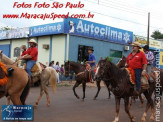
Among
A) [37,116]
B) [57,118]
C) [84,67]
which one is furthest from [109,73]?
[84,67]

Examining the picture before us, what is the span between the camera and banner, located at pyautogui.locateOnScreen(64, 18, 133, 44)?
76.0 ft

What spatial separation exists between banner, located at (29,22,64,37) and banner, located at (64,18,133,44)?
81 centimetres

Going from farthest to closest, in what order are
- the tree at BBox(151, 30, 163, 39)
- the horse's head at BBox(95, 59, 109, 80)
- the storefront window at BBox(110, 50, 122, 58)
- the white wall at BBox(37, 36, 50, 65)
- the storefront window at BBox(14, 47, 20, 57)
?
the tree at BBox(151, 30, 163, 39) < the storefront window at BBox(14, 47, 20, 57) < the storefront window at BBox(110, 50, 122, 58) < the white wall at BBox(37, 36, 50, 65) < the horse's head at BBox(95, 59, 109, 80)

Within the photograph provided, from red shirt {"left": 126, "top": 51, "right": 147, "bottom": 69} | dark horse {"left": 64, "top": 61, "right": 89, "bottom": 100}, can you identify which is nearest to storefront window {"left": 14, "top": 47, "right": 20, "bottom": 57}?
dark horse {"left": 64, "top": 61, "right": 89, "bottom": 100}

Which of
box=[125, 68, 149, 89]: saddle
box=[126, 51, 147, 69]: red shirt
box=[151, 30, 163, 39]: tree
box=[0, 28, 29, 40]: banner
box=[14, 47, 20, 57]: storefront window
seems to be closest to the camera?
box=[125, 68, 149, 89]: saddle

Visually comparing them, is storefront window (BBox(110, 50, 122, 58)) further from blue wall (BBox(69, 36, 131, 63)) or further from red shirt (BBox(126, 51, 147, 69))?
red shirt (BBox(126, 51, 147, 69))

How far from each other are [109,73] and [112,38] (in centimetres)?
2094

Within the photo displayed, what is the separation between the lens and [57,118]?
7316 mm

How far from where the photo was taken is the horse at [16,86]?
5.78m

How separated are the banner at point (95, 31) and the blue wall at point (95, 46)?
20.4 inches

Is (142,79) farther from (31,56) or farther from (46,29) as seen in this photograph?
(46,29)

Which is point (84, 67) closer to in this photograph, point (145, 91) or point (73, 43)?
point (145, 91)

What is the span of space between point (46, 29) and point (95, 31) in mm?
5723

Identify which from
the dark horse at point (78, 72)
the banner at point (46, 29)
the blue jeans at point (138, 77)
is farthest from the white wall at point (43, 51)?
the blue jeans at point (138, 77)
